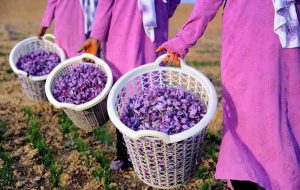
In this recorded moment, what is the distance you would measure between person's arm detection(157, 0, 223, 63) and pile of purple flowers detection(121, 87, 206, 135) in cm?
22

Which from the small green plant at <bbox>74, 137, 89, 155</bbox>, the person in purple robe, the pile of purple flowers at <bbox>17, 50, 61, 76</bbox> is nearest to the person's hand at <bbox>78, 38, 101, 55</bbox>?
the person in purple robe

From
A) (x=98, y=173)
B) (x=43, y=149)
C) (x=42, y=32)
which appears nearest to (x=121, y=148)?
(x=98, y=173)

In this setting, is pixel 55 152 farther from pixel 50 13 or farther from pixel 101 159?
pixel 50 13

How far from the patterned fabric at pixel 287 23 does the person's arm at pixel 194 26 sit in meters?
0.34

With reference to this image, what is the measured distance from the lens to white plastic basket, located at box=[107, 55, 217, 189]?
2664 millimetres

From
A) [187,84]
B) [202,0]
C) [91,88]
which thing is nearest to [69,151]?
[91,88]

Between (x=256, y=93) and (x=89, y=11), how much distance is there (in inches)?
69.8

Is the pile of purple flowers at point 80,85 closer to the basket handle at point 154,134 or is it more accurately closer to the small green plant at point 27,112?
the basket handle at point 154,134

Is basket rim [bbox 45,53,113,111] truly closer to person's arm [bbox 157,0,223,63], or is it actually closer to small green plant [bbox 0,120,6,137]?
person's arm [bbox 157,0,223,63]

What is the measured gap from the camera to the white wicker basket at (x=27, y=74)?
4270mm

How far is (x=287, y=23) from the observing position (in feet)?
8.70

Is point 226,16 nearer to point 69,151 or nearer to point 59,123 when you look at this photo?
point 69,151

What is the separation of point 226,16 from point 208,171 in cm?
152

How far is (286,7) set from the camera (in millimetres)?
2604
